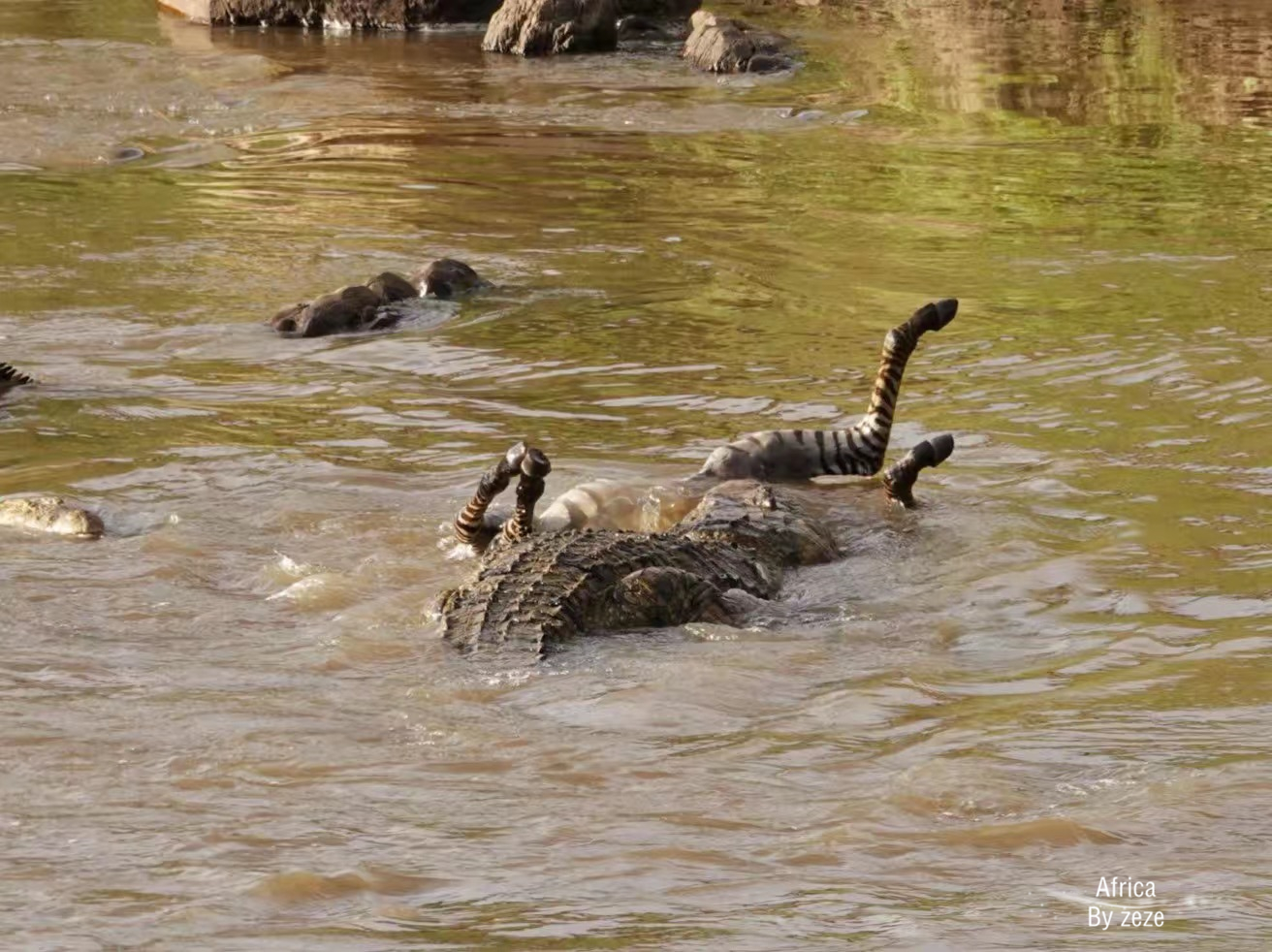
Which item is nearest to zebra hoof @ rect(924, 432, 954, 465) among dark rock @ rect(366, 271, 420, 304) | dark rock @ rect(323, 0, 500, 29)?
dark rock @ rect(366, 271, 420, 304)

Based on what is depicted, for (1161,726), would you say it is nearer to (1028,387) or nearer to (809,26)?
(1028,387)

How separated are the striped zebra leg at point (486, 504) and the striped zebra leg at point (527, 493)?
0.12 feet

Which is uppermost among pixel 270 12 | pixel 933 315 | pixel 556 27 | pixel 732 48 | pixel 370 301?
pixel 270 12

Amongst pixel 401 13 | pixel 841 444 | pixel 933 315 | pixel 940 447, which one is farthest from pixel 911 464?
pixel 401 13

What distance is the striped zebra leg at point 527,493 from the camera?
643cm

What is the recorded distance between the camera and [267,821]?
4.61 m

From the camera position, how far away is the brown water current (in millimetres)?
4289

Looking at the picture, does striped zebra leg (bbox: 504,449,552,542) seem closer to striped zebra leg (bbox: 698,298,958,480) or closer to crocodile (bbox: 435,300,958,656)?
crocodile (bbox: 435,300,958,656)

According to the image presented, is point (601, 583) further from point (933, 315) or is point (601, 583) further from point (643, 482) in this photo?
point (933, 315)

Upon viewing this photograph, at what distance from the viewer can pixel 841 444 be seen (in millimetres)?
7652

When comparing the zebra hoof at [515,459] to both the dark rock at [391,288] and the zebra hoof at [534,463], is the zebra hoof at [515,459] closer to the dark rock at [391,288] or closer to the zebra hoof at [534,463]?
the zebra hoof at [534,463]

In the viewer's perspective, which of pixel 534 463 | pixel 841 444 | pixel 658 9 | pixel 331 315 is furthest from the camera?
pixel 658 9

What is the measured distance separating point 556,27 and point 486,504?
47.9 feet

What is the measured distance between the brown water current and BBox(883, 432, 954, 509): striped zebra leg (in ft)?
0.23
